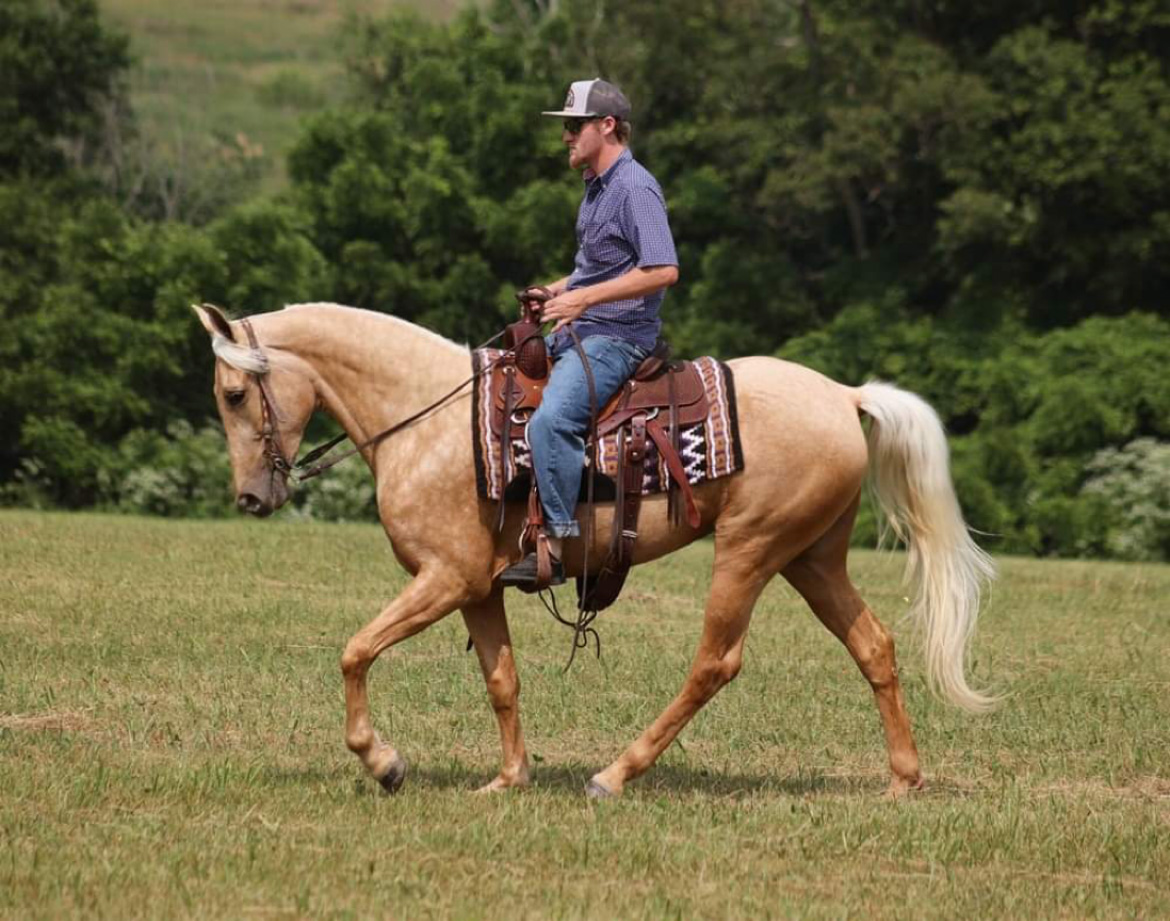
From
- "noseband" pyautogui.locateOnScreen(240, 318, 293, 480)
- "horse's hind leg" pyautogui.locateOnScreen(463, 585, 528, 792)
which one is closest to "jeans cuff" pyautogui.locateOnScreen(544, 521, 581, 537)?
"horse's hind leg" pyautogui.locateOnScreen(463, 585, 528, 792)

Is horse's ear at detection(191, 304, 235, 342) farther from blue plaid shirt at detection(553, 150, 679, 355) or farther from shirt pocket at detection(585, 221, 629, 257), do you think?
shirt pocket at detection(585, 221, 629, 257)

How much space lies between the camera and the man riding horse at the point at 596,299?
8344 mm

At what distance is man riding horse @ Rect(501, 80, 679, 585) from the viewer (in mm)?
8344

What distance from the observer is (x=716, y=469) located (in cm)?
856

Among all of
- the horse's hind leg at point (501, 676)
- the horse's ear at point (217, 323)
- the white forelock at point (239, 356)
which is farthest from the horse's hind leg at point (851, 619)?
the horse's ear at point (217, 323)

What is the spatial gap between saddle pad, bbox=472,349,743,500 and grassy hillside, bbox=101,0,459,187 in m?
58.2

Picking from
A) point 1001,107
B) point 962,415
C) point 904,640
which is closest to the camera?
point 904,640

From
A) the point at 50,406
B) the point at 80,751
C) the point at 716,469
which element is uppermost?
the point at 716,469

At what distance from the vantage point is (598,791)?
8.45 meters

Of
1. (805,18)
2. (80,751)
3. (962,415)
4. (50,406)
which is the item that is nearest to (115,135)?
(50,406)

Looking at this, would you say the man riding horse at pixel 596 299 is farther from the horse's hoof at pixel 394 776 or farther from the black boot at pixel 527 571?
the horse's hoof at pixel 394 776

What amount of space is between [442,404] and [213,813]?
2163mm

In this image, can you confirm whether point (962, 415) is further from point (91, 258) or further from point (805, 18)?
point (91, 258)

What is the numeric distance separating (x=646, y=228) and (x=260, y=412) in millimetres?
1999
